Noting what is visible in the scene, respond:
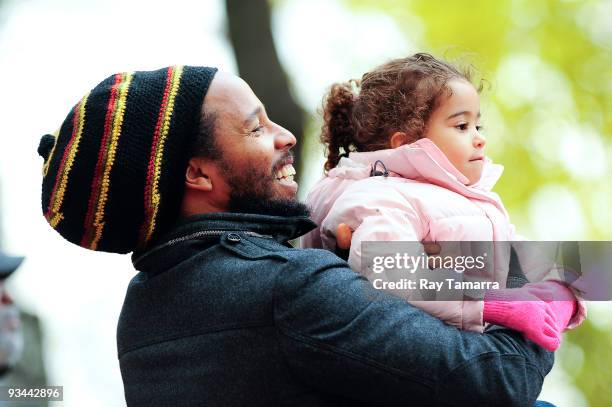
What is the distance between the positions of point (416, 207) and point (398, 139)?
29cm

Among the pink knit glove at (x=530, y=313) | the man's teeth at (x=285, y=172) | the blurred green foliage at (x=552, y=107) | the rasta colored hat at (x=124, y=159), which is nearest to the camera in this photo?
the pink knit glove at (x=530, y=313)

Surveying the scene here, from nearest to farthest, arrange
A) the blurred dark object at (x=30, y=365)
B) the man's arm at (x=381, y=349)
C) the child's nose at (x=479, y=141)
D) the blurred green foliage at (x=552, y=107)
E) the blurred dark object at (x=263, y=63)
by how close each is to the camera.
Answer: the man's arm at (x=381, y=349)
the child's nose at (x=479, y=141)
the blurred dark object at (x=263, y=63)
the blurred dark object at (x=30, y=365)
the blurred green foliage at (x=552, y=107)

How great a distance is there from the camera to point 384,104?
2.32 metres

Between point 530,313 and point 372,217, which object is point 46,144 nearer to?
point 372,217

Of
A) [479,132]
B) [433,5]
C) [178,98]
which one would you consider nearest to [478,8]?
[433,5]

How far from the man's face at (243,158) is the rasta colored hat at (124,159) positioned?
0.05 meters

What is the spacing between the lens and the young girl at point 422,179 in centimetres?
190

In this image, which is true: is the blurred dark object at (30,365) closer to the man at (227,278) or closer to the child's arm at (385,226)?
the man at (227,278)

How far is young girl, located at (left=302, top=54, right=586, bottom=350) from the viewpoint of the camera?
6.24ft

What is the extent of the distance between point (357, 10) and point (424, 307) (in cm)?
411

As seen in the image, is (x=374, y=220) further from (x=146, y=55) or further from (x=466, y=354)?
(x=146, y=55)

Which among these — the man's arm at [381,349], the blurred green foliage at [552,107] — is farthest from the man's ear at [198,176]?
the blurred green foliage at [552,107]

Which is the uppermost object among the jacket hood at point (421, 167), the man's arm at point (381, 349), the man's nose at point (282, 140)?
the man's nose at point (282, 140)

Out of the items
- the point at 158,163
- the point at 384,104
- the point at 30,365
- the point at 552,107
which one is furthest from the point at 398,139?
the point at 552,107
